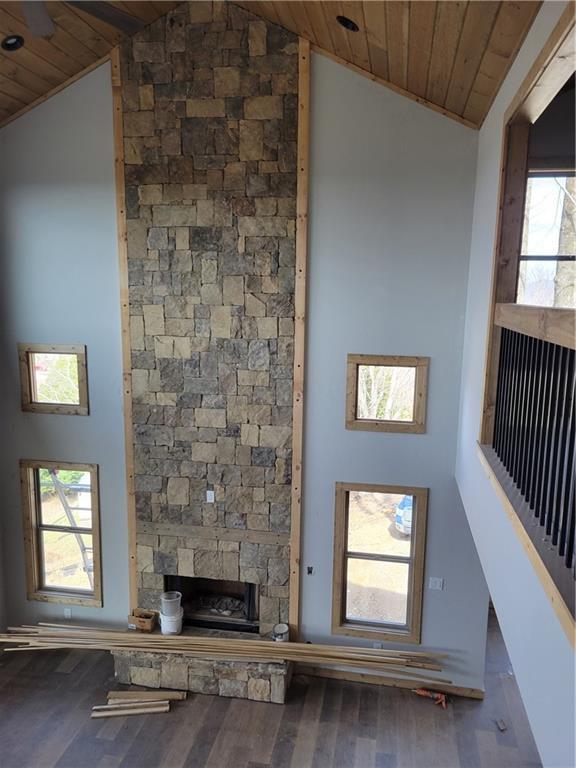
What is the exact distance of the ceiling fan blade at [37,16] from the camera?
113 inches

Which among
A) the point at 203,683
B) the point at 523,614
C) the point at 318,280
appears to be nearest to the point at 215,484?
the point at 203,683

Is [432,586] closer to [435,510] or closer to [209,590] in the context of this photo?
[435,510]

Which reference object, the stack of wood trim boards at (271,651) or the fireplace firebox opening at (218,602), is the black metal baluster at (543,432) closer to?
the stack of wood trim boards at (271,651)

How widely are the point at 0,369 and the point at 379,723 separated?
536 cm

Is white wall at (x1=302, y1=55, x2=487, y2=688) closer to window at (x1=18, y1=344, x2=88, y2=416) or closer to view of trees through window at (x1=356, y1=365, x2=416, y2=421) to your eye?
view of trees through window at (x1=356, y1=365, x2=416, y2=421)

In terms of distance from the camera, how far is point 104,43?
4.90 metres

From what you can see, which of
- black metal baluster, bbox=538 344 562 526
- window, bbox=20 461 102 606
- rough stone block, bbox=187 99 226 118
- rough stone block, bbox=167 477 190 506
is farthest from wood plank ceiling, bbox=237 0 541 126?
window, bbox=20 461 102 606

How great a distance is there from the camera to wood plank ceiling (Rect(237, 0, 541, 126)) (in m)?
2.85

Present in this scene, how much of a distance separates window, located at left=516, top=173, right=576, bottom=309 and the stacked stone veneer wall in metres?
2.37

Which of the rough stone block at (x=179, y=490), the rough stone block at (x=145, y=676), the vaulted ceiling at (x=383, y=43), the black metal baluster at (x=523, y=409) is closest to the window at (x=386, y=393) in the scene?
the rough stone block at (x=179, y=490)

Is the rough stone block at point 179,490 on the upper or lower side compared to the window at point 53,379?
lower

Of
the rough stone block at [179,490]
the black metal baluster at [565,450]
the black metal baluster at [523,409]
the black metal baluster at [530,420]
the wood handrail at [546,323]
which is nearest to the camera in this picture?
the wood handrail at [546,323]

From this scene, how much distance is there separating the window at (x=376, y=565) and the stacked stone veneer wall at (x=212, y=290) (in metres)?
0.59

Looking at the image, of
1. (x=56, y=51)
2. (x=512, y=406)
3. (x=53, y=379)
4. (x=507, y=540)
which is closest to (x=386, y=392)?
(x=512, y=406)
